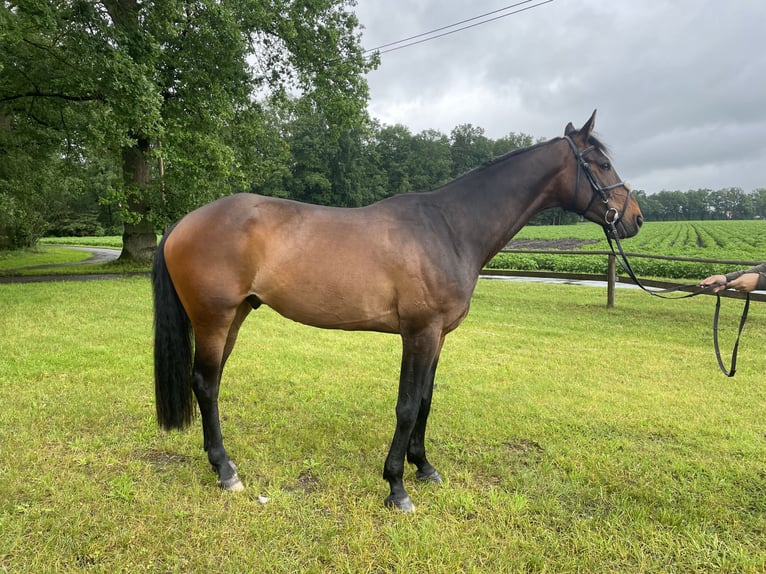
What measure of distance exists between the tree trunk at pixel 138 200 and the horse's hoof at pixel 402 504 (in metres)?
13.1

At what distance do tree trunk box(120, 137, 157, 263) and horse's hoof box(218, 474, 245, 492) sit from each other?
12.2 meters

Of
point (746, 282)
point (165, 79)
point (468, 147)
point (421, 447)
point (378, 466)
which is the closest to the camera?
point (746, 282)

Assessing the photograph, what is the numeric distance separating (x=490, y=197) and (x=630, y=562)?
2.30 metres

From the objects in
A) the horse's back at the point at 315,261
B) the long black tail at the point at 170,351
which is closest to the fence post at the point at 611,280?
the horse's back at the point at 315,261

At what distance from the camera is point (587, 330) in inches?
314

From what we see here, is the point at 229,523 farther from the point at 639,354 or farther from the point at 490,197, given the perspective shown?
the point at 639,354

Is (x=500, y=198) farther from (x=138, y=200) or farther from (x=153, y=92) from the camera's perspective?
(x=138, y=200)

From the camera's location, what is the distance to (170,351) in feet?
10.0

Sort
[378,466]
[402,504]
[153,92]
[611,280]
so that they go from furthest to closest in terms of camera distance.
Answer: [611,280] < [153,92] < [378,466] < [402,504]

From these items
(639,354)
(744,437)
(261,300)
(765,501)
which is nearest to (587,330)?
(639,354)

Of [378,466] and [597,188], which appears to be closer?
[597,188]

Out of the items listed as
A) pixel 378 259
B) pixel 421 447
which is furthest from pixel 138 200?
pixel 421 447

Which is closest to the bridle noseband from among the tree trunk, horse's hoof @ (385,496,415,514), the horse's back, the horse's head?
the horse's head

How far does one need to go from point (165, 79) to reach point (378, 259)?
44.5 ft
